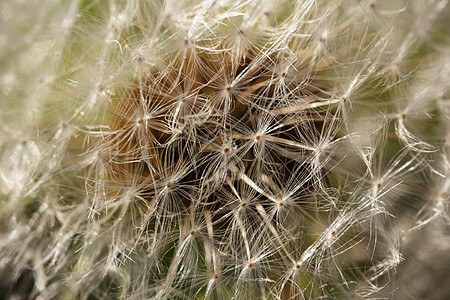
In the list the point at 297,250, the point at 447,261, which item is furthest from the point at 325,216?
the point at 447,261

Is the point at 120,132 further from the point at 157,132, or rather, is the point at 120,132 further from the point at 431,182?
the point at 431,182

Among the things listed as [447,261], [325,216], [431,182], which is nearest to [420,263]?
[447,261]

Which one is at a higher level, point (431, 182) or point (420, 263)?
Answer: point (431, 182)

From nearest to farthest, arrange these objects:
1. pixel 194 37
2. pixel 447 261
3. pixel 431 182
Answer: pixel 194 37
pixel 431 182
pixel 447 261

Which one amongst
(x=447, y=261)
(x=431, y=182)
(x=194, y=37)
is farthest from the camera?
(x=447, y=261)

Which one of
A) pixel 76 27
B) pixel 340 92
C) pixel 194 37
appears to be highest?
pixel 76 27

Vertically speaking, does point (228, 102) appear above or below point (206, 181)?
above

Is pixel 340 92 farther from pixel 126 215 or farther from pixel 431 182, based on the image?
pixel 126 215

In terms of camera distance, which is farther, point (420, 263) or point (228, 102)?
point (420, 263)

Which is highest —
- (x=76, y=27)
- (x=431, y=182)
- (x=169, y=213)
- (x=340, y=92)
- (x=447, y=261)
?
(x=76, y=27)
